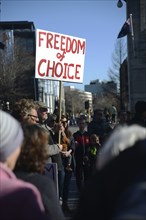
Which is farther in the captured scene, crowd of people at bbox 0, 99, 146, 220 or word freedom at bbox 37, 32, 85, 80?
word freedom at bbox 37, 32, 85, 80

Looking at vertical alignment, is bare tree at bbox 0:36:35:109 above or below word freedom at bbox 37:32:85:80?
above

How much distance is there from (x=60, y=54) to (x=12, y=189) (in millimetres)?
5186

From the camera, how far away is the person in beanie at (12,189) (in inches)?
70.6

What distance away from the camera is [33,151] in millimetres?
2486

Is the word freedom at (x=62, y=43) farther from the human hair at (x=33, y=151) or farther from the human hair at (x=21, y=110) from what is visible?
the human hair at (x=33, y=151)

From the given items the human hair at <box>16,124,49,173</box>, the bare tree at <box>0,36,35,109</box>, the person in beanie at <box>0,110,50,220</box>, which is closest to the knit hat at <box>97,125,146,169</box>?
the person in beanie at <box>0,110,50,220</box>

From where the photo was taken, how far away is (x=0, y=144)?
195 cm

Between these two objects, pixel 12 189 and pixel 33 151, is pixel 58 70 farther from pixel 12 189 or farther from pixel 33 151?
pixel 12 189

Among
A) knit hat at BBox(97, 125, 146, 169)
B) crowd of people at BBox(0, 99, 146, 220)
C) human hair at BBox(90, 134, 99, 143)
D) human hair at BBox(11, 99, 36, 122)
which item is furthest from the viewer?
human hair at BBox(90, 134, 99, 143)

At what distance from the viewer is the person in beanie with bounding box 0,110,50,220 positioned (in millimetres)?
1794

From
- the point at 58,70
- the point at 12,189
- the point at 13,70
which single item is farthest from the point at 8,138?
the point at 13,70

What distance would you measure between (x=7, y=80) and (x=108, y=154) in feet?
124

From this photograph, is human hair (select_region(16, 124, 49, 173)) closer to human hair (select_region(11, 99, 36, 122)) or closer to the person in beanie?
the person in beanie

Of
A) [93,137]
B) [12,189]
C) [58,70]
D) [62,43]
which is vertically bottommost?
[93,137]
